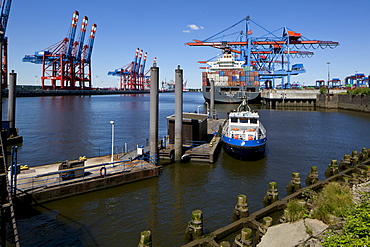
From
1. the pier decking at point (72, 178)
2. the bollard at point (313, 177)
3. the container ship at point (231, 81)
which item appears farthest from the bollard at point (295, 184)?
the container ship at point (231, 81)

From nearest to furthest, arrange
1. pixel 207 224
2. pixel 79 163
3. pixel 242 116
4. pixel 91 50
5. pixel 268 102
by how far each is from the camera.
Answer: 1. pixel 207 224
2. pixel 79 163
3. pixel 242 116
4. pixel 268 102
5. pixel 91 50

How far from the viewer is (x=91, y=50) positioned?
16225 centimetres

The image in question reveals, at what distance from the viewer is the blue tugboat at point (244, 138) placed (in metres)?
24.1

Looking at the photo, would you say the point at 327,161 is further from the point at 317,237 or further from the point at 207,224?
the point at 317,237

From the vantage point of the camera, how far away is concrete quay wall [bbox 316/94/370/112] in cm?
6964

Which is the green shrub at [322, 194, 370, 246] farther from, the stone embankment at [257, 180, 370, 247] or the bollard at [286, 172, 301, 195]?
the bollard at [286, 172, 301, 195]

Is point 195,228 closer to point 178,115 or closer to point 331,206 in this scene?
point 331,206

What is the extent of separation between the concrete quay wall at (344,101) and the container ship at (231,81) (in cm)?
2231

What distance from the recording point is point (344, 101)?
79688 millimetres

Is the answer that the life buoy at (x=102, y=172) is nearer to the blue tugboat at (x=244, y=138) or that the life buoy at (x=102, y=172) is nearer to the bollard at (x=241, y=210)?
the bollard at (x=241, y=210)

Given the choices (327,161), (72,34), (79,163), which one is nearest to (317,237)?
(79,163)

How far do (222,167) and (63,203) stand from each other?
41.9ft

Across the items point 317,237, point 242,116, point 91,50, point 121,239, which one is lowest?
point 121,239

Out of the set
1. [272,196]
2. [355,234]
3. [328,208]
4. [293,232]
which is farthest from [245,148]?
[355,234]
